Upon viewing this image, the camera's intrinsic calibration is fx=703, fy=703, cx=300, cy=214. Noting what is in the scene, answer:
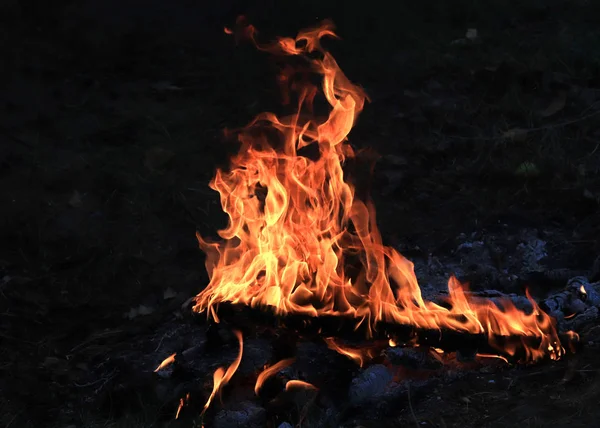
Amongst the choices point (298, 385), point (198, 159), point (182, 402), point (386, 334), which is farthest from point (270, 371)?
point (198, 159)

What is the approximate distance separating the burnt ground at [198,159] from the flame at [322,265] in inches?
11.8

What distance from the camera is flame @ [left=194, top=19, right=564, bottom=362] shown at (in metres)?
3.78

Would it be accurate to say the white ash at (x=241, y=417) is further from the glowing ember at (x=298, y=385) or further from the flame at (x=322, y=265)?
the flame at (x=322, y=265)

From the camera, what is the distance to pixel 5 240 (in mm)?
5348

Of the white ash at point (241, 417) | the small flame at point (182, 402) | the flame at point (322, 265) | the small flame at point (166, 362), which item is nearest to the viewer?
the white ash at point (241, 417)

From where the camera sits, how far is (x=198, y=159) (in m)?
6.06

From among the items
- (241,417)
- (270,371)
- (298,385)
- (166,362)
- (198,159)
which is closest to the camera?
(241,417)

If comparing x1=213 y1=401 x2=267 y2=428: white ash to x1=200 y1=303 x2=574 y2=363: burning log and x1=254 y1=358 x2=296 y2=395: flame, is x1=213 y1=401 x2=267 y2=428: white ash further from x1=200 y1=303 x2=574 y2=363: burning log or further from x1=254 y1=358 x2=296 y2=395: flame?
x1=200 y1=303 x2=574 y2=363: burning log

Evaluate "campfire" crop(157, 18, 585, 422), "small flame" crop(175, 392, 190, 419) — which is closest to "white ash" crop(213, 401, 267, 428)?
"campfire" crop(157, 18, 585, 422)

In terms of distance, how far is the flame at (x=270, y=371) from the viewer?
12.2ft

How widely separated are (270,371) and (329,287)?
22.7 inches

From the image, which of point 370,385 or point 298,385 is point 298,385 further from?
point 370,385

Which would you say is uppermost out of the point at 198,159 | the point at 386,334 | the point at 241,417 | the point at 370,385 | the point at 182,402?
the point at 386,334

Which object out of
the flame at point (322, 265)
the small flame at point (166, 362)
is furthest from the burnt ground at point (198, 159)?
the flame at point (322, 265)
